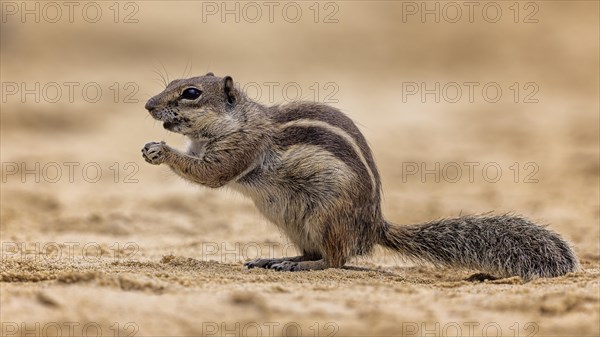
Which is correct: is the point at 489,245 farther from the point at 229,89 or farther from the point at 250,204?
the point at 250,204

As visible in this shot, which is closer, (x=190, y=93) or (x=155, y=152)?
(x=155, y=152)

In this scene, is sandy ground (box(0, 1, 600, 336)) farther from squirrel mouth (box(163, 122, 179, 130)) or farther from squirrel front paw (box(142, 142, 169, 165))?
squirrel mouth (box(163, 122, 179, 130))

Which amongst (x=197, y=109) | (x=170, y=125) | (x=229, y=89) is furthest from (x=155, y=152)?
(x=229, y=89)

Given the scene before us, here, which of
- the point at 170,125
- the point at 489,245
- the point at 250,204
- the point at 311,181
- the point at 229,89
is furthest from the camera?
the point at 250,204

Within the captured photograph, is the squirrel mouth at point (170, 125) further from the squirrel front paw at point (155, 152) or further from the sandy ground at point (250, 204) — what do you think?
the sandy ground at point (250, 204)

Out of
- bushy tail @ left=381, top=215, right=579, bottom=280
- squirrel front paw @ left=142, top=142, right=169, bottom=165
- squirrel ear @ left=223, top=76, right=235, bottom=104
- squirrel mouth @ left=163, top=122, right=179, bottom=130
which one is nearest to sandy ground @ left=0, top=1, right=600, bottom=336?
bushy tail @ left=381, top=215, right=579, bottom=280

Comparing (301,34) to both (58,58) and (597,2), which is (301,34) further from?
(597,2)

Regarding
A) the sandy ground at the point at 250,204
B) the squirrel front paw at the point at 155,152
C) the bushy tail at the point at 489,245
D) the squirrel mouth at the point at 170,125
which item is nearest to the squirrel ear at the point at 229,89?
the squirrel mouth at the point at 170,125

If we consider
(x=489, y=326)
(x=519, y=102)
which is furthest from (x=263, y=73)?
(x=489, y=326)
